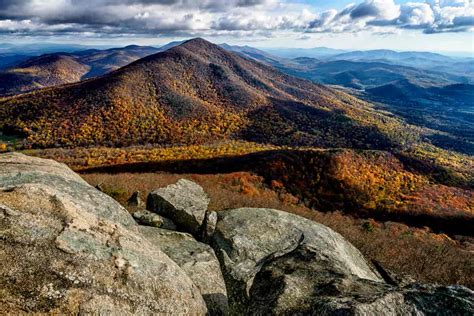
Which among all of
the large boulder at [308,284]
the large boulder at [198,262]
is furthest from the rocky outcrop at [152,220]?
the large boulder at [308,284]

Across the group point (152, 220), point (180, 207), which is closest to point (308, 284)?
point (152, 220)

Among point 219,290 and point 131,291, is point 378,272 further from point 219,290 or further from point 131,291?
point 131,291

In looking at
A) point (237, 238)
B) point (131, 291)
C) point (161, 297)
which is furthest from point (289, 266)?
point (237, 238)

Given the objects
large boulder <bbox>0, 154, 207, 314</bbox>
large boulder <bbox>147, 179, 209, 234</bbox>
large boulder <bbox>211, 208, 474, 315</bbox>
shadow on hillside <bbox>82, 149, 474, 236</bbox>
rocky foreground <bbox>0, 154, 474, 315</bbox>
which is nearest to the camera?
large boulder <bbox>0, 154, 207, 314</bbox>

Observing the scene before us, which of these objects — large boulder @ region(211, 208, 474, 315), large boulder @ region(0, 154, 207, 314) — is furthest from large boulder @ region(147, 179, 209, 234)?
large boulder @ region(0, 154, 207, 314)

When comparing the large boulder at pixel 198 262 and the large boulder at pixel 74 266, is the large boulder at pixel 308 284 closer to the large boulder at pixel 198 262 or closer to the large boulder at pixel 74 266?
the large boulder at pixel 198 262

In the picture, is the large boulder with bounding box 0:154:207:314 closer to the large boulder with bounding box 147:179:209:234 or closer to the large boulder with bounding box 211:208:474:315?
the large boulder with bounding box 211:208:474:315
